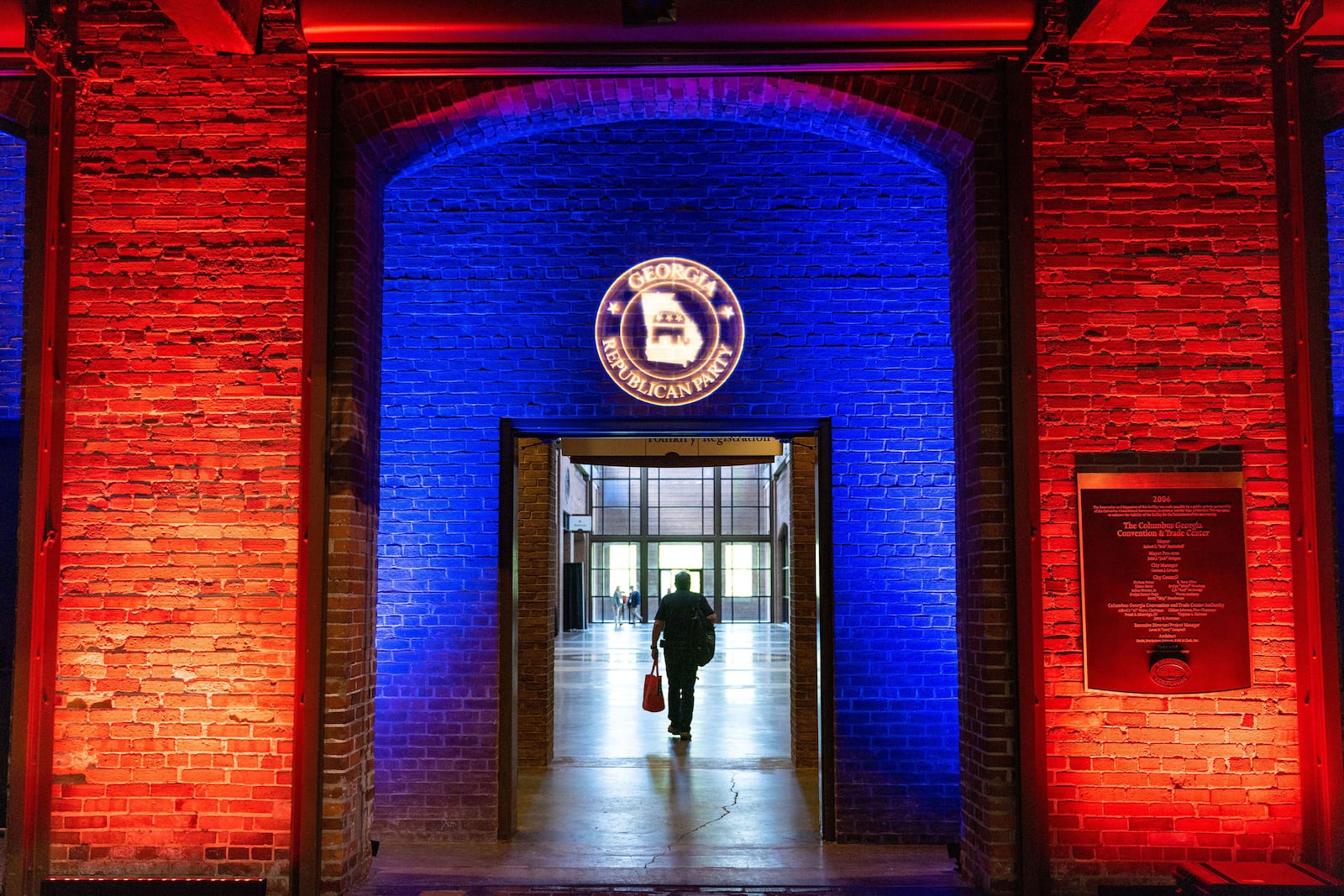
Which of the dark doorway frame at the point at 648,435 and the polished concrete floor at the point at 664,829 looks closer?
the polished concrete floor at the point at 664,829

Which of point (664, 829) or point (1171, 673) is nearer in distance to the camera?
point (1171, 673)

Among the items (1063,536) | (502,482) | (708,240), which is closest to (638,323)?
(708,240)

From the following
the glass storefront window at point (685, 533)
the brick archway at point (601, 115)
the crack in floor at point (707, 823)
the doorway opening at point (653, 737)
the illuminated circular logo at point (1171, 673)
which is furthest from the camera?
the glass storefront window at point (685, 533)

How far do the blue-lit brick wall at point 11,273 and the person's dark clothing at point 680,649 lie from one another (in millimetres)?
5881

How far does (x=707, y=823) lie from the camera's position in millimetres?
7258

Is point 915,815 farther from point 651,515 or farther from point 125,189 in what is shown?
point 651,515

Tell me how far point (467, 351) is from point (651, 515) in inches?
1381

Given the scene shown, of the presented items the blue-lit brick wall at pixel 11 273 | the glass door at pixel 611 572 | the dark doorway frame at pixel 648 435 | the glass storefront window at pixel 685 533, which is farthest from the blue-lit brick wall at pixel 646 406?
the glass door at pixel 611 572

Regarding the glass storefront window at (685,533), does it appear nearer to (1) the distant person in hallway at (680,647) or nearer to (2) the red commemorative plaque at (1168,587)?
(1) the distant person in hallway at (680,647)

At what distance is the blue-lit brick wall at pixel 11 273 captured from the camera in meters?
7.04

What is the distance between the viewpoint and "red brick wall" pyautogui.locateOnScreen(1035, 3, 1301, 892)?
17.0 feet

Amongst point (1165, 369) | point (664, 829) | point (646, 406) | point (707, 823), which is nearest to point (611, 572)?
point (707, 823)

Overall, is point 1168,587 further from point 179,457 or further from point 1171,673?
point 179,457

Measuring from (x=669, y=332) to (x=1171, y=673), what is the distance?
3664mm
